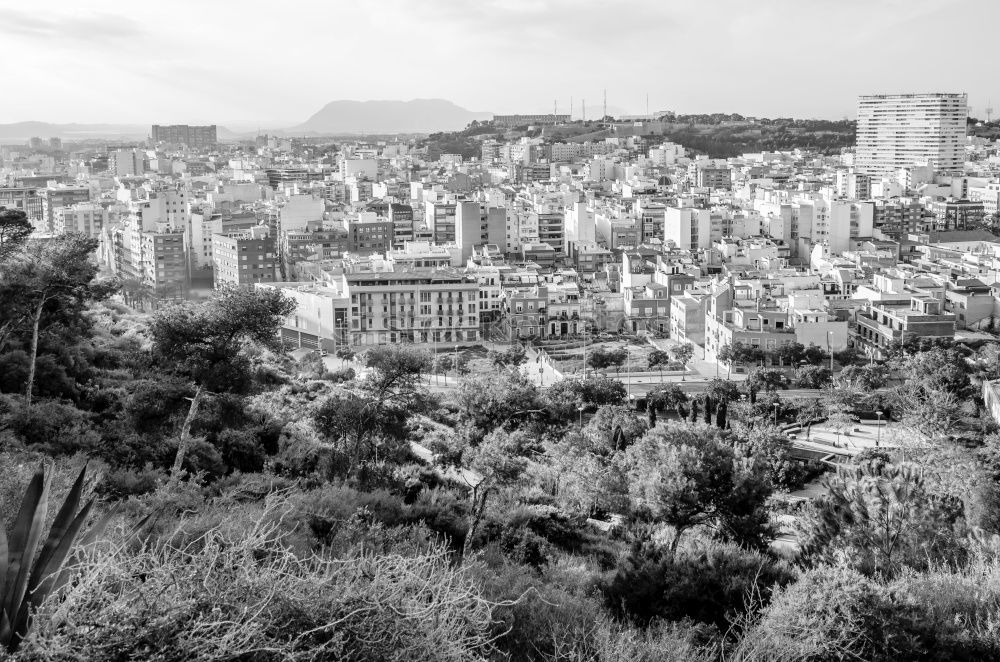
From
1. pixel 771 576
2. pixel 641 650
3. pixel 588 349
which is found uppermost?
pixel 641 650

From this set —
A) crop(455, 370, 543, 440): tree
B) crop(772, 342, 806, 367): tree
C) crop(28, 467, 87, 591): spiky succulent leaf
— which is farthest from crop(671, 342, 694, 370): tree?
crop(28, 467, 87, 591): spiky succulent leaf

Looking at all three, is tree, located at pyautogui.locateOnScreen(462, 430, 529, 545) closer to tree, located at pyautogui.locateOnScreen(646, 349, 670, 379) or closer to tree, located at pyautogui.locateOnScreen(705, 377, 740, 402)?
tree, located at pyautogui.locateOnScreen(705, 377, 740, 402)

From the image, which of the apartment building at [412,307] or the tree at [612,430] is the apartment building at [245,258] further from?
the tree at [612,430]

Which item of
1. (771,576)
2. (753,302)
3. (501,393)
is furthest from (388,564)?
(753,302)

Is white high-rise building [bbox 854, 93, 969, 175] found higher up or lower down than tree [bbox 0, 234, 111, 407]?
higher up

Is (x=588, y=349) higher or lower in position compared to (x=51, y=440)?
lower

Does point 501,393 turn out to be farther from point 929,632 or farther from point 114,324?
point 929,632
